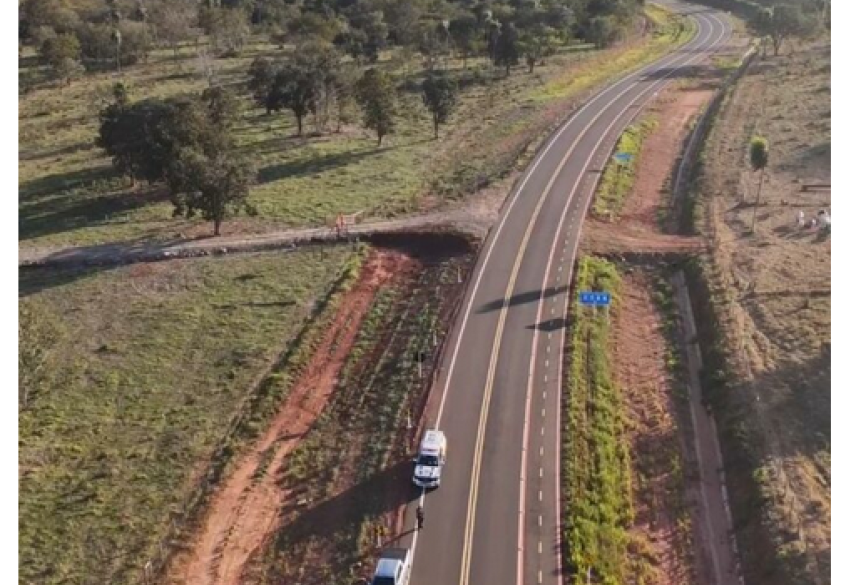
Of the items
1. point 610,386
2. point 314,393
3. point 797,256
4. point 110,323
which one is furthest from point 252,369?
point 797,256

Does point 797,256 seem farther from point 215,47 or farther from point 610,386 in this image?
point 215,47

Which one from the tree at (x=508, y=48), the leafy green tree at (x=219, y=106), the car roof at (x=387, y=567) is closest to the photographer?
the car roof at (x=387, y=567)

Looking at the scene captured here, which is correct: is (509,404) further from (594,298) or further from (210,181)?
(210,181)

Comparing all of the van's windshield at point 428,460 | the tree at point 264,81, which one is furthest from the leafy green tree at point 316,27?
the van's windshield at point 428,460

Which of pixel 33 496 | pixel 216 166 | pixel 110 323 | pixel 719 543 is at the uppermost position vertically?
pixel 216 166

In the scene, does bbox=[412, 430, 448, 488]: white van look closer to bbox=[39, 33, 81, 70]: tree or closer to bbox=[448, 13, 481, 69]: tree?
bbox=[448, 13, 481, 69]: tree

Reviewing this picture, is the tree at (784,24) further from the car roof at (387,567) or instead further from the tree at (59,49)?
the car roof at (387,567)

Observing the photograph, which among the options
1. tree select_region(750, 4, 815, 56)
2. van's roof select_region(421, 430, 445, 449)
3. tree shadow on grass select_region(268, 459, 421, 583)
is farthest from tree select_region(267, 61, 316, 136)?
tree select_region(750, 4, 815, 56)
